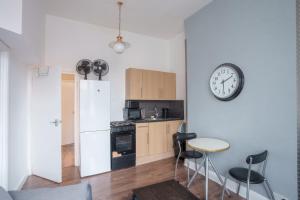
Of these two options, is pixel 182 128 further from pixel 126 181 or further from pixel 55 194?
pixel 55 194

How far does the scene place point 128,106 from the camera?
385 cm

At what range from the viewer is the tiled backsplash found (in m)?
4.05

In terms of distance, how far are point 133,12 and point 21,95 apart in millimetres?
2504

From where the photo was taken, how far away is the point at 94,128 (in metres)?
2.99

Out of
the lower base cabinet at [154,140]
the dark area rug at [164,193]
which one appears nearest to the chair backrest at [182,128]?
the lower base cabinet at [154,140]

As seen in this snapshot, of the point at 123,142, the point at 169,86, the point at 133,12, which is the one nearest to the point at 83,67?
the point at 133,12

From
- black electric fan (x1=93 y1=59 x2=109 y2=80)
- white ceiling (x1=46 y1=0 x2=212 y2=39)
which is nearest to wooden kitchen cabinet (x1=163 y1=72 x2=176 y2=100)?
white ceiling (x1=46 y1=0 x2=212 y2=39)

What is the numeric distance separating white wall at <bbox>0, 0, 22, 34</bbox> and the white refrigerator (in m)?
1.46

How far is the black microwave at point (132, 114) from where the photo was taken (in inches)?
149

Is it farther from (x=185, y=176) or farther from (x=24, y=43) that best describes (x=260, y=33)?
(x=24, y=43)

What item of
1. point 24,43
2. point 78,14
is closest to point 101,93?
point 24,43

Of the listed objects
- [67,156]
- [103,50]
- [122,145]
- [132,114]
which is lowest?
[67,156]

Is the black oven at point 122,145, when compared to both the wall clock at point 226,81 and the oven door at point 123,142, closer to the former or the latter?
the oven door at point 123,142

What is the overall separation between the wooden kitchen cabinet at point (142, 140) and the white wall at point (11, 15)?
8.36 ft
